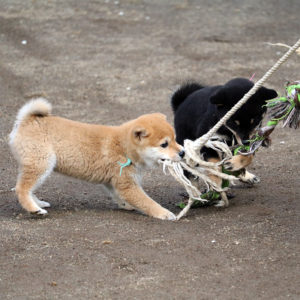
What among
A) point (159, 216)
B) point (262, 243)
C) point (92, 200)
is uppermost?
point (262, 243)

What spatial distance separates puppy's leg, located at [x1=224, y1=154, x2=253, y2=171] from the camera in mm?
5559

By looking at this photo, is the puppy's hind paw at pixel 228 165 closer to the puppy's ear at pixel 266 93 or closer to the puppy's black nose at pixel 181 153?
the puppy's black nose at pixel 181 153

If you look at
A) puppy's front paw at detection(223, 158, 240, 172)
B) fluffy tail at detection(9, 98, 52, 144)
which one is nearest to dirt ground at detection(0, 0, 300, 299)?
puppy's front paw at detection(223, 158, 240, 172)

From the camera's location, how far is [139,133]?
18.8ft

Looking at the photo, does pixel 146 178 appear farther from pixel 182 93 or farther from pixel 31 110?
pixel 31 110

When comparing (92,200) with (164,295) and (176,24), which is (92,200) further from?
(176,24)

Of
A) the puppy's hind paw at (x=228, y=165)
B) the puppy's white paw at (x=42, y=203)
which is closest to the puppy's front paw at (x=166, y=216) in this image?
the puppy's hind paw at (x=228, y=165)

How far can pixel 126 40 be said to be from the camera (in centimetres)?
1257

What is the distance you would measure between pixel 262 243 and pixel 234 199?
148cm

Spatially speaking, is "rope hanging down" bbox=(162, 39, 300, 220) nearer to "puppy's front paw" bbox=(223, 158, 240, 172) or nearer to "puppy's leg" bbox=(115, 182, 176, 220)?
"puppy's front paw" bbox=(223, 158, 240, 172)

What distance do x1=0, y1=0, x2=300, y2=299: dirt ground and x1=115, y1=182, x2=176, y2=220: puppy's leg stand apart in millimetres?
112

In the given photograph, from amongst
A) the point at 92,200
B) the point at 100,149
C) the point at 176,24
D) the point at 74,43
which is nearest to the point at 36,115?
the point at 100,149

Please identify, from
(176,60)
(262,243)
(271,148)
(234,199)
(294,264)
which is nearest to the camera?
(294,264)

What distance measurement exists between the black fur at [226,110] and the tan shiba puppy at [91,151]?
1.47 ft
